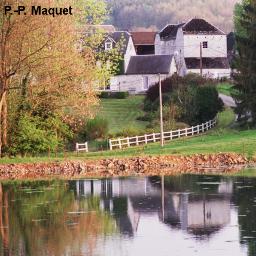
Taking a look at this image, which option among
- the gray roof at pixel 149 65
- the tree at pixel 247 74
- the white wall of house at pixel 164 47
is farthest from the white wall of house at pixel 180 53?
the tree at pixel 247 74

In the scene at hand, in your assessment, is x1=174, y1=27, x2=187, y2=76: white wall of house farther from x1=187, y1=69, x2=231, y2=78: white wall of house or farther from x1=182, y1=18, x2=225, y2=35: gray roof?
x1=187, y1=69, x2=231, y2=78: white wall of house

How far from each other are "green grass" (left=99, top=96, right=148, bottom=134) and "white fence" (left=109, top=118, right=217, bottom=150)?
4440 millimetres

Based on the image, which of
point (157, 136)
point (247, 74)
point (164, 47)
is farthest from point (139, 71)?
point (157, 136)

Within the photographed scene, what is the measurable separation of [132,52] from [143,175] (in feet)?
225

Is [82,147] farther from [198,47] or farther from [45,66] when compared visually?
[198,47]

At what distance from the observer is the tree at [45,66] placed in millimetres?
48781

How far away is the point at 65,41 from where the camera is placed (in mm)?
49906

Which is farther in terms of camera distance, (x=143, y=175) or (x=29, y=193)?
(x=143, y=175)

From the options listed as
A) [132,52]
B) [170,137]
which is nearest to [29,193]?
[170,137]

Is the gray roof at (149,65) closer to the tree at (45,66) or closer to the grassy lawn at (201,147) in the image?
the grassy lawn at (201,147)

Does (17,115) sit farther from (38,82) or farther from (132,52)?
(132,52)

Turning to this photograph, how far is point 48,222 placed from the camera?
96.7 ft

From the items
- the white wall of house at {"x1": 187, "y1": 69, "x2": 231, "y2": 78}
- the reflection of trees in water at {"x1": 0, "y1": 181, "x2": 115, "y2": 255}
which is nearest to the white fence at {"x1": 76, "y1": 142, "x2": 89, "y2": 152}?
the reflection of trees in water at {"x1": 0, "y1": 181, "x2": 115, "y2": 255}

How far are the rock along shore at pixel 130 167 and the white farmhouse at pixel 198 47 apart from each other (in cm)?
5853
